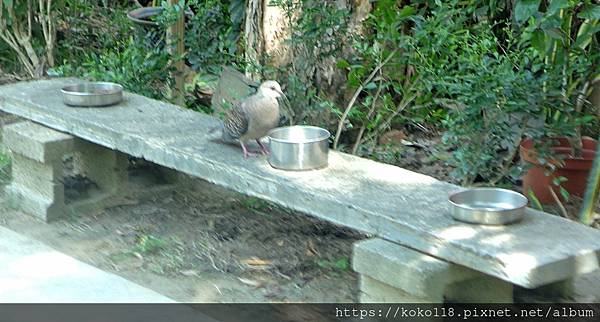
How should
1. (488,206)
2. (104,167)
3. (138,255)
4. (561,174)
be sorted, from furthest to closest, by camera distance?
(104,167), (561,174), (138,255), (488,206)

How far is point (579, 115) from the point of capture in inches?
221

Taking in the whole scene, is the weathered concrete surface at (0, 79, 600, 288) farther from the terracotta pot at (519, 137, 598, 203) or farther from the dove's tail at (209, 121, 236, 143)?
the terracotta pot at (519, 137, 598, 203)

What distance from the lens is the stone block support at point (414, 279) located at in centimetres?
410

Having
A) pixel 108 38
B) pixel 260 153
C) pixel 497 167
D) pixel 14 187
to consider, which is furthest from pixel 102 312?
pixel 108 38

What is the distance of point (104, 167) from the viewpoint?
6172mm

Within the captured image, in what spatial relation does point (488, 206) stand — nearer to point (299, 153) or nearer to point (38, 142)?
point (299, 153)

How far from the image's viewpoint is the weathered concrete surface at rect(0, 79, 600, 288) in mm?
3967

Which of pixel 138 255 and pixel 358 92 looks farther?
pixel 358 92

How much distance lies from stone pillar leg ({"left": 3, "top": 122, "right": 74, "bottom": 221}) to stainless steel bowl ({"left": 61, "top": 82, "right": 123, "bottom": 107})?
210 millimetres

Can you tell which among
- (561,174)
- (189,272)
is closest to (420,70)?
(561,174)

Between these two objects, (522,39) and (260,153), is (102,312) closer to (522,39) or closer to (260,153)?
(260,153)

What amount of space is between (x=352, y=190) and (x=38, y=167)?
215 cm

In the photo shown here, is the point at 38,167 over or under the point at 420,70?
under

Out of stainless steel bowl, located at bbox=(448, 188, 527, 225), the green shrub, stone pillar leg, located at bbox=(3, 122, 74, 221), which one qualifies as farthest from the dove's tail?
stainless steel bowl, located at bbox=(448, 188, 527, 225)
